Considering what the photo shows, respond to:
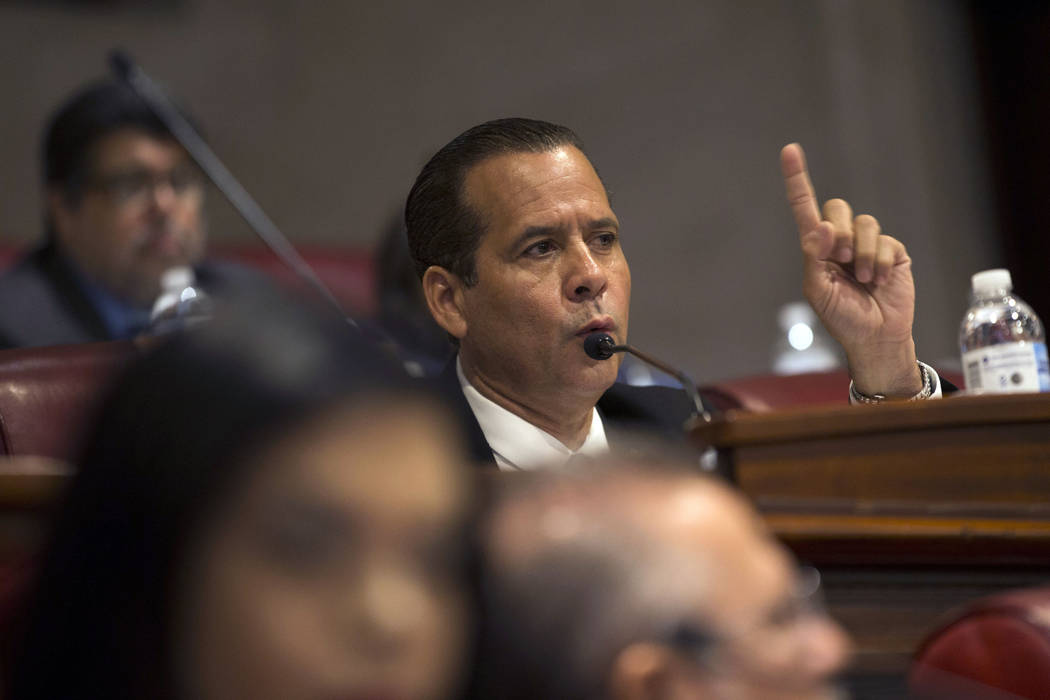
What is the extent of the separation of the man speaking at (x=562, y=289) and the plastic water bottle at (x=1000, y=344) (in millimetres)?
99

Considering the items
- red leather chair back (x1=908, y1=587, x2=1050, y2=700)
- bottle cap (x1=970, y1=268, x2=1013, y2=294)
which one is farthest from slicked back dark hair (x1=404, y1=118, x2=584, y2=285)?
red leather chair back (x1=908, y1=587, x2=1050, y2=700)

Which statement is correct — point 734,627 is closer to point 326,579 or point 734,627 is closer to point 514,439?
point 326,579

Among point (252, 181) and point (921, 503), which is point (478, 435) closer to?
point (921, 503)

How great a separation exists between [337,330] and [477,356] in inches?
55.8

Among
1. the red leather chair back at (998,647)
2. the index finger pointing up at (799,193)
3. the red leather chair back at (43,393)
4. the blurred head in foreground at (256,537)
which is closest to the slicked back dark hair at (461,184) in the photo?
the index finger pointing up at (799,193)

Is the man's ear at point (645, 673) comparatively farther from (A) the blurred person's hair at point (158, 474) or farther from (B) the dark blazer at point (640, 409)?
(B) the dark blazer at point (640, 409)

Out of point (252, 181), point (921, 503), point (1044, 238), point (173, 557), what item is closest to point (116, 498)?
point (173, 557)

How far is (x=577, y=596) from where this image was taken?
0.52m

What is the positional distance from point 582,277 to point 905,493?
585mm

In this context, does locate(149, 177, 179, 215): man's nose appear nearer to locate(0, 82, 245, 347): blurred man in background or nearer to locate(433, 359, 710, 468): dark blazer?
locate(0, 82, 245, 347): blurred man in background

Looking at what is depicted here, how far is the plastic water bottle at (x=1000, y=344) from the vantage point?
6.09ft

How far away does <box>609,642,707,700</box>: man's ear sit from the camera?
519 mm

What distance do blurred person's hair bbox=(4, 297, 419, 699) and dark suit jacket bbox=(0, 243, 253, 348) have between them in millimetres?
2224

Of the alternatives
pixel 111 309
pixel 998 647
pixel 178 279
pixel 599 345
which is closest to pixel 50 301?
A: pixel 111 309
